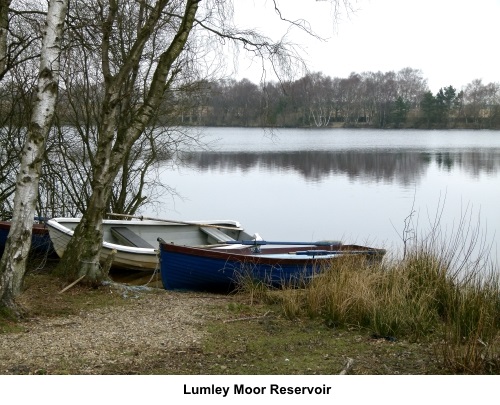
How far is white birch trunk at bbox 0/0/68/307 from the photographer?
635 cm

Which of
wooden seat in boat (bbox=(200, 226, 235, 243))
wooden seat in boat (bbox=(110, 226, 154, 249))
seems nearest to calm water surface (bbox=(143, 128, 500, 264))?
wooden seat in boat (bbox=(200, 226, 235, 243))

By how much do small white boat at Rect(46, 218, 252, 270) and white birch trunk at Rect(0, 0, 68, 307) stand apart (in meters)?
3.81

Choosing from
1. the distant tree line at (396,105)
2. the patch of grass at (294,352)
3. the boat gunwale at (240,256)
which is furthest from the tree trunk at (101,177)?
the distant tree line at (396,105)

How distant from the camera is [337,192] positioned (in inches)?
1017

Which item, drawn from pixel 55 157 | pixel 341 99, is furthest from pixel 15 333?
pixel 341 99

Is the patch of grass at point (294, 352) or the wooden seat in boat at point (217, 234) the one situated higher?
the patch of grass at point (294, 352)

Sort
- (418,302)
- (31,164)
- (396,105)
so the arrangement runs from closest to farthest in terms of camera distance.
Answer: (31,164) < (418,302) < (396,105)

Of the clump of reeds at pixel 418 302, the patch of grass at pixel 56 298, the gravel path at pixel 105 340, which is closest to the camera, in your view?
the gravel path at pixel 105 340

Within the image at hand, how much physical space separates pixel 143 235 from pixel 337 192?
14.8 metres

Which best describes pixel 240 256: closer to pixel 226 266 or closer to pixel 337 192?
pixel 226 266

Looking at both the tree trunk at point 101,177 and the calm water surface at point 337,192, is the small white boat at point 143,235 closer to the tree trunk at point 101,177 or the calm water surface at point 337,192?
the calm water surface at point 337,192

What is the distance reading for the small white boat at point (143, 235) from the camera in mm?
10477

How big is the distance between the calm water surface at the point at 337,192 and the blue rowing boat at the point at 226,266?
6.16 feet

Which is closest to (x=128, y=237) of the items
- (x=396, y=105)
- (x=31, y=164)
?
(x=31, y=164)
